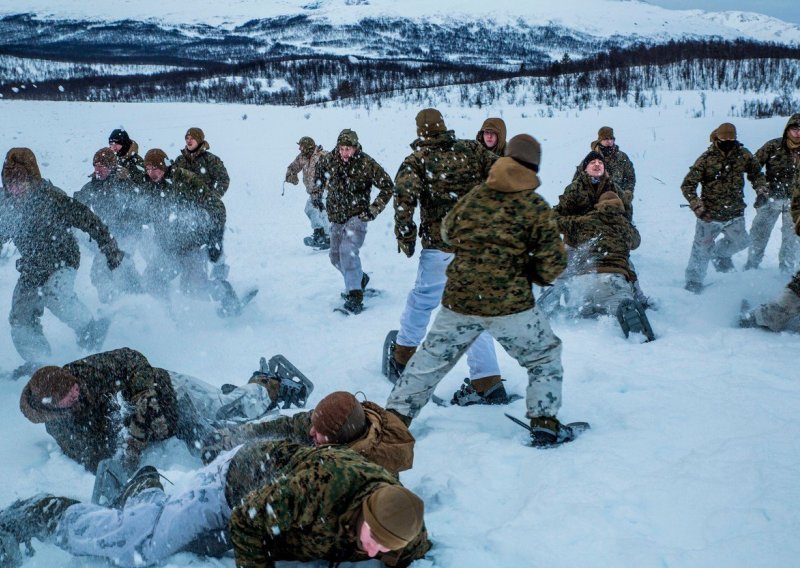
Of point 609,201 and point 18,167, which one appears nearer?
point 18,167

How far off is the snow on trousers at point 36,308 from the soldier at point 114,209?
4.66ft

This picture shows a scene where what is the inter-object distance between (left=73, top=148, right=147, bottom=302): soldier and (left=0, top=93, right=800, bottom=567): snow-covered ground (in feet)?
0.80

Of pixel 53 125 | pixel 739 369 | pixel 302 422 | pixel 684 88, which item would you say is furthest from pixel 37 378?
pixel 684 88

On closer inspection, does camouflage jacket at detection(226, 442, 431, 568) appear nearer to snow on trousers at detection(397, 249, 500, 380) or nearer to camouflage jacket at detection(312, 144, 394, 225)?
snow on trousers at detection(397, 249, 500, 380)

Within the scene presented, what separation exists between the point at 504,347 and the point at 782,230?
465 centimetres

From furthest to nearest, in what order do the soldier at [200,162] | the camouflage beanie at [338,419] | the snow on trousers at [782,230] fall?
the soldier at [200,162] → the snow on trousers at [782,230] → the camouflage beanie at [338,419]

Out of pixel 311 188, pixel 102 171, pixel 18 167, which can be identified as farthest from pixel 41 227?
pixel 311 188

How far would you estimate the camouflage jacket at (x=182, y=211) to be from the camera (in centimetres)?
584

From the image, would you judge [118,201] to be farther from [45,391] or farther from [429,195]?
[429,195]

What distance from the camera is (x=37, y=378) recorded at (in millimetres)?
3225

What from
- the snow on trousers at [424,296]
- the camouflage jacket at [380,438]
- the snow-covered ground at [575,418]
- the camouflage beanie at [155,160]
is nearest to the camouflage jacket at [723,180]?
the snow-covered ground at [575,418]

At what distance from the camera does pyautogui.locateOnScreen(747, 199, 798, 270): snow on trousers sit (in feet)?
A: 20.5

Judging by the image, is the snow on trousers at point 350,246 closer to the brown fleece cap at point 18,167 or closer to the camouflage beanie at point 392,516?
the brown fleece cap at point 18,167

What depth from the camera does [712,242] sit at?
20.7 feet
